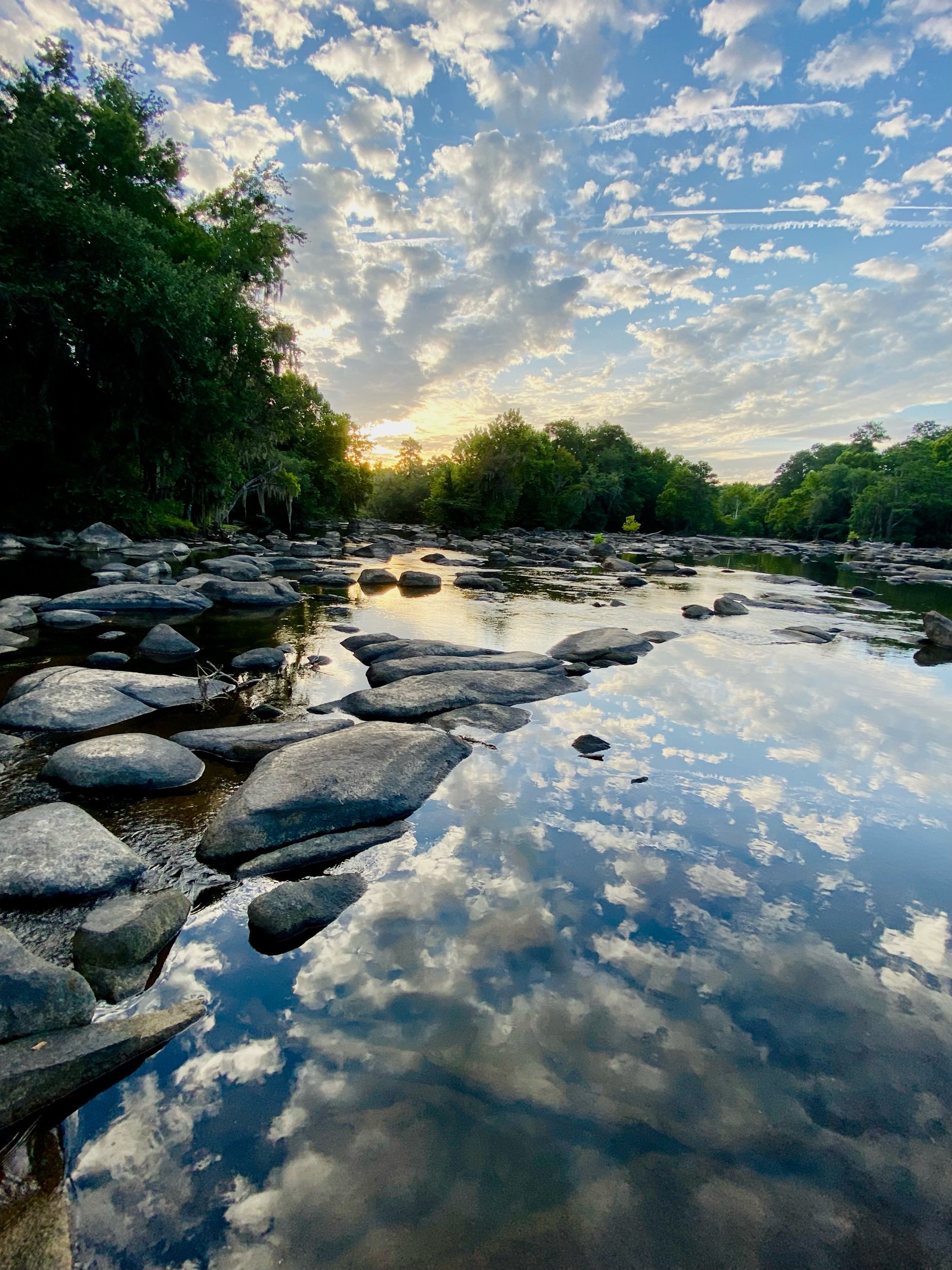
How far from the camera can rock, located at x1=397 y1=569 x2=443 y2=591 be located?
18359mm

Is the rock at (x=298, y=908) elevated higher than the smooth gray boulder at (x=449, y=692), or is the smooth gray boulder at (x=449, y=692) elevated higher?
the smooth gray boulder at (x=449, y=692)

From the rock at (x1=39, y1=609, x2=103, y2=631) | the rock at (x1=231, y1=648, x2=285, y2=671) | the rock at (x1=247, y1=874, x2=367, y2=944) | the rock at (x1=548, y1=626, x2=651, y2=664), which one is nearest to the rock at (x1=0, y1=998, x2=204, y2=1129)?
the rock at (x1=247, y1=874, x2=367, y2=944)

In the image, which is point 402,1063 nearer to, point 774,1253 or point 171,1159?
point 171,1159

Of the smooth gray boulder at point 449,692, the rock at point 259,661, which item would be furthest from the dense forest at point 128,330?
the smooth gray boulder at point 449,692

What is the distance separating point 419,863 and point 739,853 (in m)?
2.33

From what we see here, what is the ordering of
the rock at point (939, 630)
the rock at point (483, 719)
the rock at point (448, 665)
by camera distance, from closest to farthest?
1. the rock at point (483, 719)
2. the rock at point (448, 665)
3. the rock at point (939, 630)

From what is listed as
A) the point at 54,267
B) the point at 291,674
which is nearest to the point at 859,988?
the point at 291,674

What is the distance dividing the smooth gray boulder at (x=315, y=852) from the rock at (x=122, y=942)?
0.62m

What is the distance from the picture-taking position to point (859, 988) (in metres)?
3.09

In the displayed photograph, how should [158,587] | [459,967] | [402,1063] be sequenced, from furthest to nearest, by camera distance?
[158,587]
[459,967]
[402,1063]

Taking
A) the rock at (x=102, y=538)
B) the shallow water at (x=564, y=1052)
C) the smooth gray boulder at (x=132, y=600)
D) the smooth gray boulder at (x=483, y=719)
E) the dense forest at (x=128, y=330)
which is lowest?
the shallow water at (x=564, y=1052)

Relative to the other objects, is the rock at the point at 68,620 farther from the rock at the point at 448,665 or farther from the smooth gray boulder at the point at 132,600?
the rock at the point at 448,665

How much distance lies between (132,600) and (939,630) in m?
16.8

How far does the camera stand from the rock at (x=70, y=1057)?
6.98 ft
